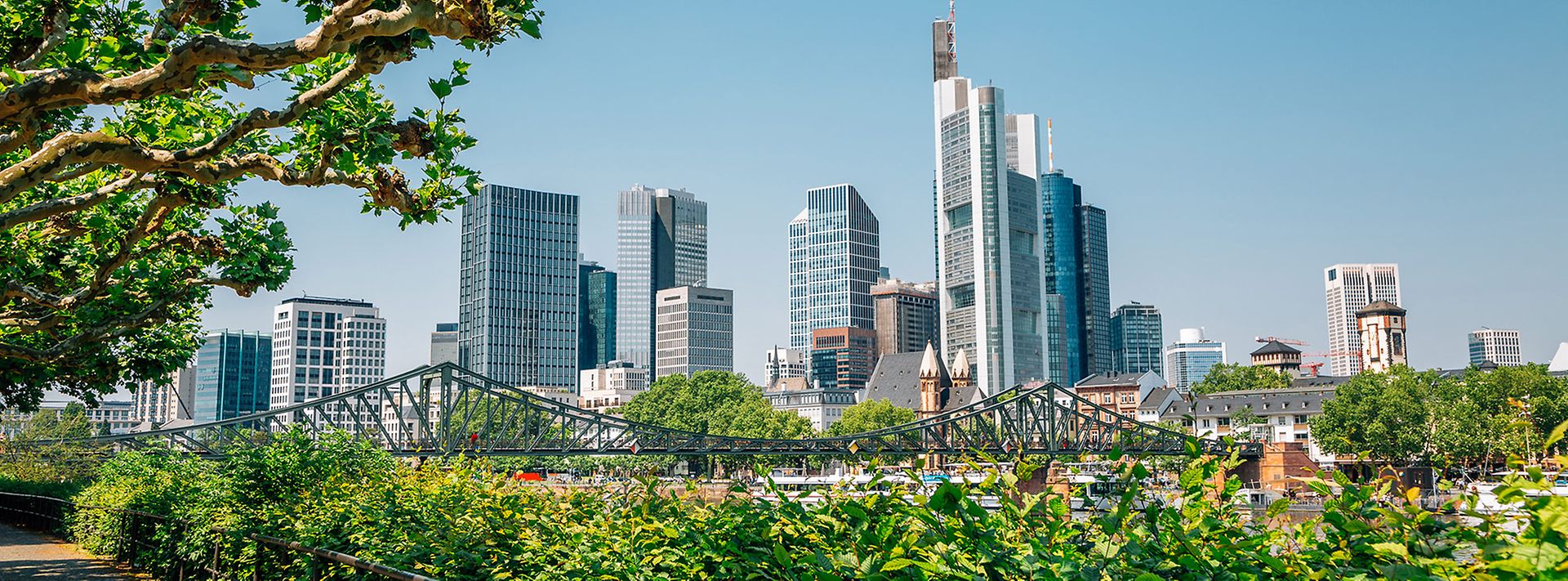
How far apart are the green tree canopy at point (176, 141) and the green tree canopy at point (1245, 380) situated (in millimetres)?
157540

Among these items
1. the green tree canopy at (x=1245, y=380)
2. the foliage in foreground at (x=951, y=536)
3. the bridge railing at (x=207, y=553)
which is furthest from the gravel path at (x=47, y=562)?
the green tree canopy at (x=1245, y=380)

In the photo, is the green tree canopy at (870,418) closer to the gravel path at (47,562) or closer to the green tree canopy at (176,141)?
the gravel path at (47,562)

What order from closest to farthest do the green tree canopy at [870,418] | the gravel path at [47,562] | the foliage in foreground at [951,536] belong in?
1. the foliage in foreground at [951,536]
2. the gravel path at [47,562]
3. the green tree canopy at [870,418]

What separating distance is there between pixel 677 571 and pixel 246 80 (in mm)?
5578

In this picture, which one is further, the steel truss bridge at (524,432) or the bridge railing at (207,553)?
the steel truss bridge at (524,432)

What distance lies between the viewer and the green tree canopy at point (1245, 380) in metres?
165

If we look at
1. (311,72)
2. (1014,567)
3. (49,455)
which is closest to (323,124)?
(311,72)

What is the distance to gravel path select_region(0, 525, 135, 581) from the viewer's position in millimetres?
18516

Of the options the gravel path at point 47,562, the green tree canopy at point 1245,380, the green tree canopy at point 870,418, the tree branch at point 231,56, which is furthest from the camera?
the green tree canopy at point 1245,380

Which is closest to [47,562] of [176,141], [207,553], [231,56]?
[207,553]

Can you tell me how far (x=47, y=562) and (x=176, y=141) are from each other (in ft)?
40.7

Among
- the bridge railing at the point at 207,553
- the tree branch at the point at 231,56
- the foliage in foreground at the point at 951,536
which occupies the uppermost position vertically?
the tree branch at the point at 231,56

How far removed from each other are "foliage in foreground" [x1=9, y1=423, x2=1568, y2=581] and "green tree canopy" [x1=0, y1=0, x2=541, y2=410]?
135 inches

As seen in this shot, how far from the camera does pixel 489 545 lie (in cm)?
848
